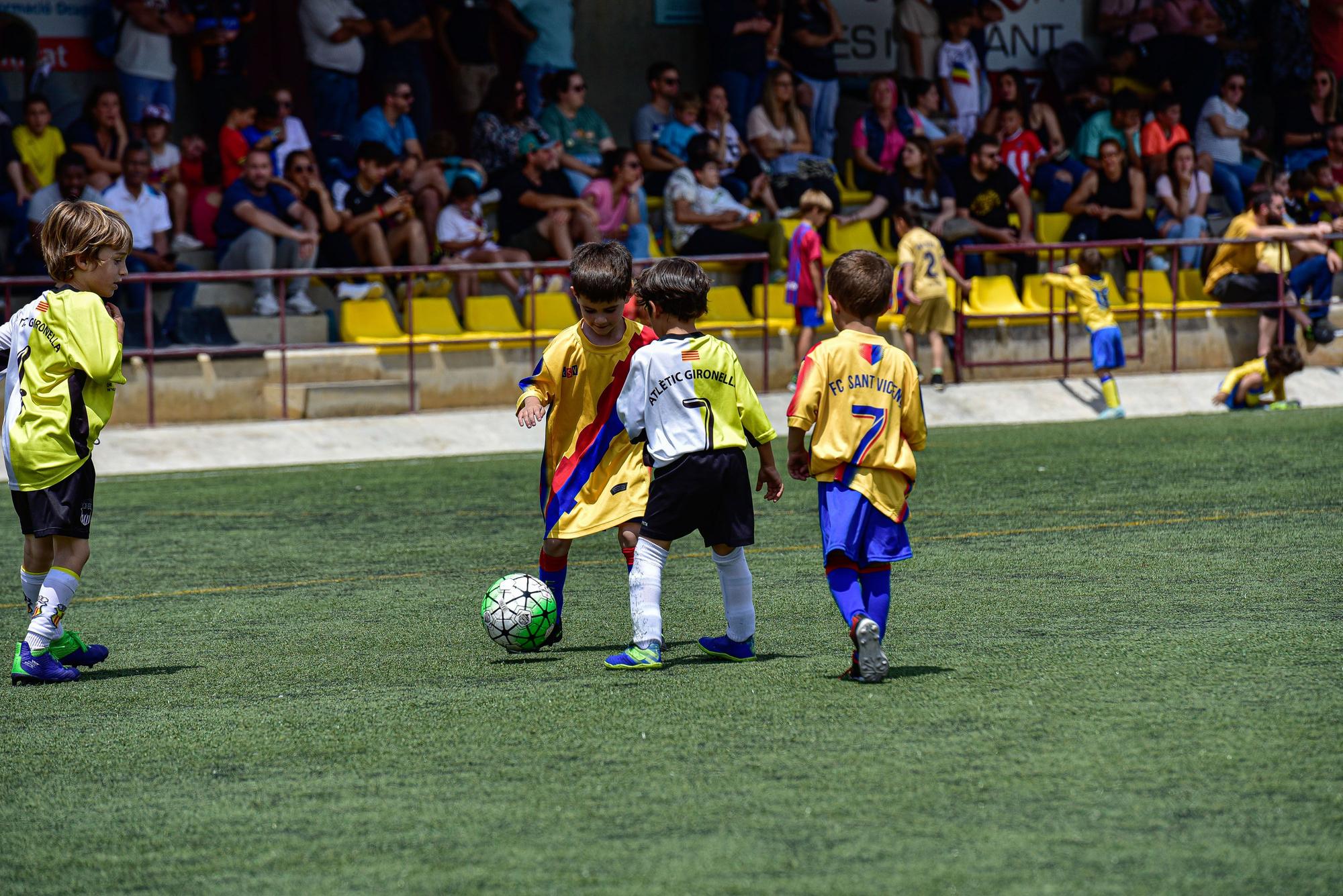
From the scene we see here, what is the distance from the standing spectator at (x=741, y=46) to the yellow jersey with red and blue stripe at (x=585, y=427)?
485 inches

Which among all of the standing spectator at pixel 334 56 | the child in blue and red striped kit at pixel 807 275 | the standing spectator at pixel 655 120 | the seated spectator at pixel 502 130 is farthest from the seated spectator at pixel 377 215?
the child in blue and red striped kit at pixel 807 275

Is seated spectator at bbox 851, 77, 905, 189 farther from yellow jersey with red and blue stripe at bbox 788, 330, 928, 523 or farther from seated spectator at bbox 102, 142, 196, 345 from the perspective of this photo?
yellow jersey with red and blue stripe at bbox 788, 330, 928, 523

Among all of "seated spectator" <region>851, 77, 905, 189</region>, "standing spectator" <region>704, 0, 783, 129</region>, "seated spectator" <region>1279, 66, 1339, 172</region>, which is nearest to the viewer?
"standing spectator" <region>704, 0, 783, 129</region>

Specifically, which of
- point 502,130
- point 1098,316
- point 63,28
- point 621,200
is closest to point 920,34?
point 1098,316

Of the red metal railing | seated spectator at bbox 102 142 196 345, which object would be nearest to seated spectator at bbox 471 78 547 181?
the red metal railing

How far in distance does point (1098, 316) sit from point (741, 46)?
475 centimetres

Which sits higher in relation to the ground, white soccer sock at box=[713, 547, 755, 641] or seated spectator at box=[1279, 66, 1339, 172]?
seated spectator at box=[1279, 66, 1339, 172]

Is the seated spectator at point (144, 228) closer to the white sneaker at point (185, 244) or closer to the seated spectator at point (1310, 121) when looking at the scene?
the white sneaker at point (185, 244)

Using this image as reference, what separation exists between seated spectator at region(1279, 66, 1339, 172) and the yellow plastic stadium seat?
1041cm

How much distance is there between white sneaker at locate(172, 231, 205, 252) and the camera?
49.4 feet

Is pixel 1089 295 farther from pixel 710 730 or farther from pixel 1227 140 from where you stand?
pixel 710 730

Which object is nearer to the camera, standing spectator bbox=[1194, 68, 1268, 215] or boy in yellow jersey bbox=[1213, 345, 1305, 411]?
boy in yellow jersey bbox=[1213, 345, 1305, 411]

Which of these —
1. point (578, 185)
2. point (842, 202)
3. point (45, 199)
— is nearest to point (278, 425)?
point (45, 199)

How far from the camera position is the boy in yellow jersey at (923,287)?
1642cm
